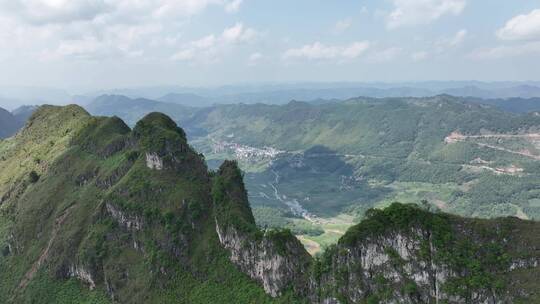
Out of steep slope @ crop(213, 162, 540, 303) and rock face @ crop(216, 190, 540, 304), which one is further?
rock face @ crop(216, 190, 540, 304)

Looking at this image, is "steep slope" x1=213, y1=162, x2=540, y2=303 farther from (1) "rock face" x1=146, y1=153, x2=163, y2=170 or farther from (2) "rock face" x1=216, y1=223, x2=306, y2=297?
(1) "rock face" x1=146, y1=153, x2=163, y2=170

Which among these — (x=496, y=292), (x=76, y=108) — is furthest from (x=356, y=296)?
(x=76, y=108)

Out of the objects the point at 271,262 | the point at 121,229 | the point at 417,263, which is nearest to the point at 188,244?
the point at 121,229

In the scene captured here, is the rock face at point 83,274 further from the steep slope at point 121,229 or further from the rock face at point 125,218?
the rock face at point 125,218

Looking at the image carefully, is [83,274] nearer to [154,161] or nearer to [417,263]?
[154,161]

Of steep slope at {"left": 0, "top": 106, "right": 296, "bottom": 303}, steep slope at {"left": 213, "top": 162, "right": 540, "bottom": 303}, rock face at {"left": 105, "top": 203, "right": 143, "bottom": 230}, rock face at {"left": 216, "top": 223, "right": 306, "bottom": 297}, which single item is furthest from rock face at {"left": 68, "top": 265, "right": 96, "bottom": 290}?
steep slope at {"left": 213, "top": 162, "right": 540, "bottom": 303}

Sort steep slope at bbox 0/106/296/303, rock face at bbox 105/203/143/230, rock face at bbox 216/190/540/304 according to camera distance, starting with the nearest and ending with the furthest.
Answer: rock face at bbox 216/190/540/304 → steep slope at bbox 0/106/296/303 → rock face at bbox 105/203/143/230

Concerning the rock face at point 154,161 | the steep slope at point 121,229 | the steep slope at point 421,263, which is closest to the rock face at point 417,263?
the steep slope at point 421,263

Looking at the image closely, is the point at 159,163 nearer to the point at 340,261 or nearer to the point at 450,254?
the point at 340,261

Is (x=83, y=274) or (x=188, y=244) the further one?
(x=83, y=274)
